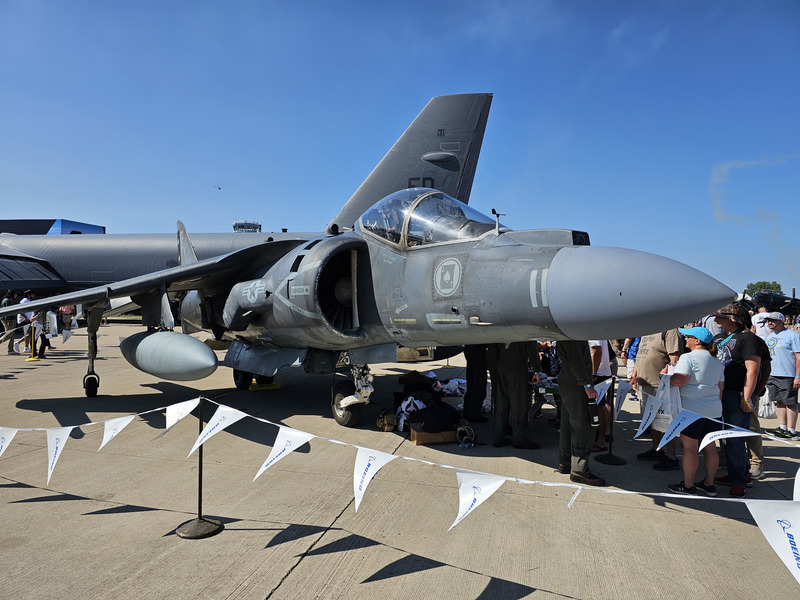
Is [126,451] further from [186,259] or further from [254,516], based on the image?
[186,259]

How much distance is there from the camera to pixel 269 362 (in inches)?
281

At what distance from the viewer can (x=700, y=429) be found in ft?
14.0

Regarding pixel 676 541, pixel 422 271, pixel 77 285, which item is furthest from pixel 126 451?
pixel 77 285

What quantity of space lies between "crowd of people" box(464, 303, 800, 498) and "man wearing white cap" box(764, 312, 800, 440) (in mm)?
11

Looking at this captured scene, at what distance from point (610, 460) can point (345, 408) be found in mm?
3184

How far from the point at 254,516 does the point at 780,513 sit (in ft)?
10.7

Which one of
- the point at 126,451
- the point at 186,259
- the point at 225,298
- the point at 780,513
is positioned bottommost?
the point at 126,451

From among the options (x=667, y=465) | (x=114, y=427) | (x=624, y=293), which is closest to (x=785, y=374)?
(x=667, y=465)

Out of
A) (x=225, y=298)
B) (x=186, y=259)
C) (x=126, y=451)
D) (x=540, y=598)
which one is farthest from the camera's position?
(x=186, y=259)

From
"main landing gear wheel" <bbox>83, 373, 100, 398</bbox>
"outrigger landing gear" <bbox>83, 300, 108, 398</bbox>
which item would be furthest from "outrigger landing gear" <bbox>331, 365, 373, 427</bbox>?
"main landing gear wheel" <bbox>83, 373, 100, 398</bbox>

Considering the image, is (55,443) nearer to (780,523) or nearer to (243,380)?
(780,523)

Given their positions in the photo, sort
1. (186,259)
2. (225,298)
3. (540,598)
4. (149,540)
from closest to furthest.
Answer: (540,598)
(149,540)
(225,298)
(186,259)

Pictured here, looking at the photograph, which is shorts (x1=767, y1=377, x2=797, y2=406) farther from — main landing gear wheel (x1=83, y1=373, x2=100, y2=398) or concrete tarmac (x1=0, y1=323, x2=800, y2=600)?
main landing gear wheel (x1=83, y1=373, x2=100, y2=398)

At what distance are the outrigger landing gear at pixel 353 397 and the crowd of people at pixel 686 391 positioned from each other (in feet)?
5.33
